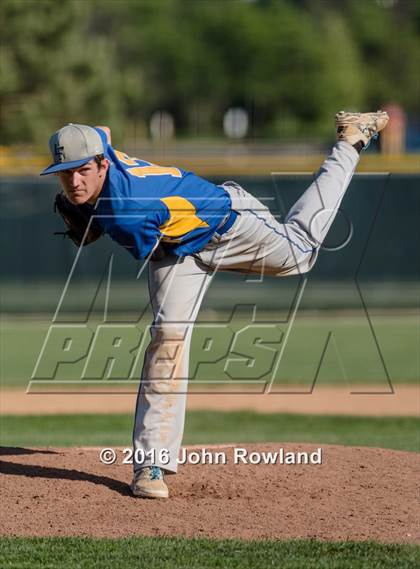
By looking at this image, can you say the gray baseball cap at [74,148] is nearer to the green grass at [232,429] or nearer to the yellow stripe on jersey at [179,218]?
the yellow stripe on jersey at [179,218]

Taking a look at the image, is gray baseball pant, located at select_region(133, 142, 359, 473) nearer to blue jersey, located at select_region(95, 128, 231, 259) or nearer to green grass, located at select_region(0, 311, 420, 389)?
blue jersey, located at select_region(95, 128, 231, 259)

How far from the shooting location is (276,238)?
216 inches

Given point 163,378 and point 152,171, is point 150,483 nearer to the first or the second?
point 163,378

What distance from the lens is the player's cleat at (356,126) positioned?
5.71 m

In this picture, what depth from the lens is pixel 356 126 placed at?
18.8 ft

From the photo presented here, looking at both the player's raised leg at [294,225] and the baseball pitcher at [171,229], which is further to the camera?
the player's raised leg at [294,225]

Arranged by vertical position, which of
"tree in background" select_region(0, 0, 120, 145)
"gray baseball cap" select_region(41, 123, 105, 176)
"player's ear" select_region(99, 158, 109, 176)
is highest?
"gray baseball cap" select_region(41, 123, 105, 176)

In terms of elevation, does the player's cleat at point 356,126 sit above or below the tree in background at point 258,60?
above

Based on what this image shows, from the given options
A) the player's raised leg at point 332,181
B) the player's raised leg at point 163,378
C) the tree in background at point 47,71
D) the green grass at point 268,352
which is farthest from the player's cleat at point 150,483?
the tree in background at point 47,71

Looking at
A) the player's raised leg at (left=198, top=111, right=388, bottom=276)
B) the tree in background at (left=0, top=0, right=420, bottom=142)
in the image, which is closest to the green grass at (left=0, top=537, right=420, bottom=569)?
the player's raised leg at (left=198, top=111, right=388, bottom=276)

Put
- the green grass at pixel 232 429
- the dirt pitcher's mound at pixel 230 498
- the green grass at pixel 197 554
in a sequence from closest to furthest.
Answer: the green grass at pixel 197 554
the dirt pitcher's mound at pixel 230 498
the green grass at pixel 232 429

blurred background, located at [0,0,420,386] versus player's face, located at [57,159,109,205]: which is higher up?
player's face, located at [57,159,109,205]

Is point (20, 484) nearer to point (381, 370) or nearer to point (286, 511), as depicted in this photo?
point (286, 511)

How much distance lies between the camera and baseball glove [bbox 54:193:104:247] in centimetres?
523
